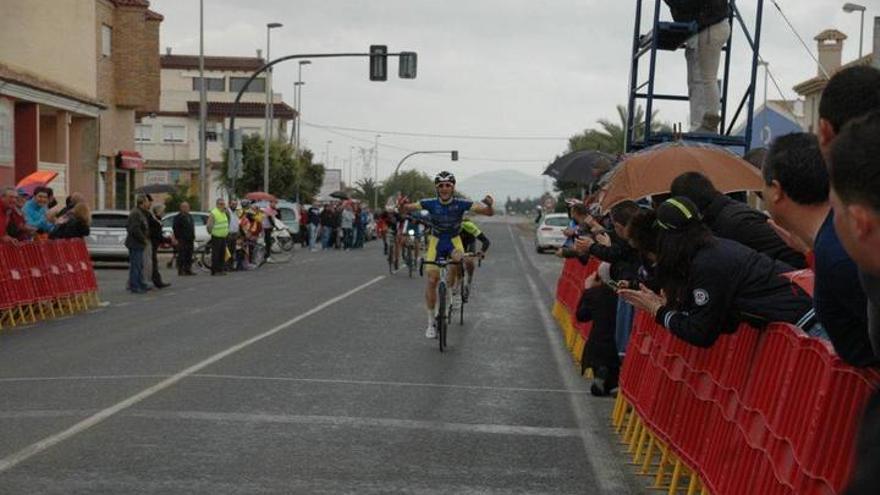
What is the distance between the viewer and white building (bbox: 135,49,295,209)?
3519 inches

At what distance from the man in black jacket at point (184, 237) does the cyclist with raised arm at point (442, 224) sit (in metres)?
14.0

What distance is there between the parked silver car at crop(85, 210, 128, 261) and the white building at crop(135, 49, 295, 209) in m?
44.7

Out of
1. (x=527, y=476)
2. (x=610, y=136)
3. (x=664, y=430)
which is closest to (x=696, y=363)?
(x=664, y=430)

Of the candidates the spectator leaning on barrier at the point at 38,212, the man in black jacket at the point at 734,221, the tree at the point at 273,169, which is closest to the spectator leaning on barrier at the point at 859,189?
the man in black jacket at the point at 734,221

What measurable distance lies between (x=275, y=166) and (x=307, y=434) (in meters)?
62.4

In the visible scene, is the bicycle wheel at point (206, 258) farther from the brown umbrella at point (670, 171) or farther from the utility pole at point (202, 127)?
the brown umbrella at point (670, 171)

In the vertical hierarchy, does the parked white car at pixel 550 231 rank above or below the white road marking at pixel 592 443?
below

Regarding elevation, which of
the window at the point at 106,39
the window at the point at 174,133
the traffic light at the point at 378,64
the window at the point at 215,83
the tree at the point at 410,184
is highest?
the window at the point at 215,83

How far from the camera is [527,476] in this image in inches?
302

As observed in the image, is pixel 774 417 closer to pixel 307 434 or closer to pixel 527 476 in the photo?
pixel 527 476

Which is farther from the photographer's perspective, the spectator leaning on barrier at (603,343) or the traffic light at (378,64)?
the traffic light at (378,64)

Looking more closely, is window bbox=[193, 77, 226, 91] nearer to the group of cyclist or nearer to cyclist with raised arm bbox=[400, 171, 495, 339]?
the group of cyclist

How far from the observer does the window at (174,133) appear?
94.4 m

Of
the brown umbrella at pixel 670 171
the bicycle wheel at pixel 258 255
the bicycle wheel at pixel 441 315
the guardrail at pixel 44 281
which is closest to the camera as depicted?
the brown umbrella at pixel 670 171
